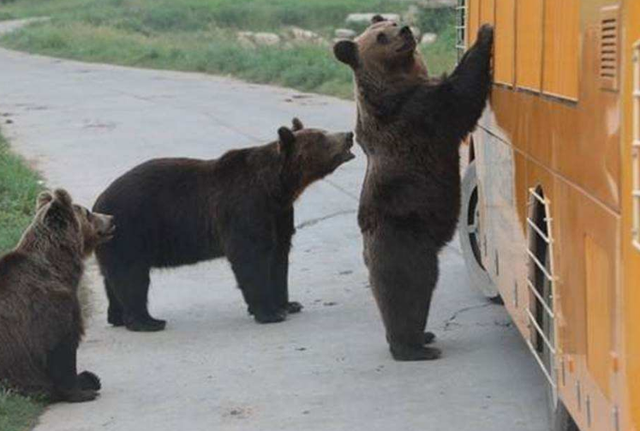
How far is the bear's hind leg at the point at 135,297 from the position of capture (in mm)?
10203

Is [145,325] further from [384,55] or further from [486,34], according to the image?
[486,34]

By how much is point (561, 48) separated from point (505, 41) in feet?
6.49

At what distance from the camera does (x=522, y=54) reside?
727 centimetres

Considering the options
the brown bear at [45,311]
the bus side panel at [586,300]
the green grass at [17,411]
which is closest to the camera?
the bus side panel at [586,300]

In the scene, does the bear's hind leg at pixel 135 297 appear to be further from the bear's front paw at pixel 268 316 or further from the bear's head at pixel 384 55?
the bear's head at pixel 384 55

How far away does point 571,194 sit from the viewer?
5719 millimetres

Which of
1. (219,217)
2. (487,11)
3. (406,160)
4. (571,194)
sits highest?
(487,11)

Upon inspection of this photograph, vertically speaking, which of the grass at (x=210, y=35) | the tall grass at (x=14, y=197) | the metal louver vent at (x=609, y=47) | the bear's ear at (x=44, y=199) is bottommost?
the grass at (x=210, y=35)

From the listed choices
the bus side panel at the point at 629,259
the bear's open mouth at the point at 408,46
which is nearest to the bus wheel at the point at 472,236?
the bear's open mouth at the point at 408,46

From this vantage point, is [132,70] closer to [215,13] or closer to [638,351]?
[215,13]

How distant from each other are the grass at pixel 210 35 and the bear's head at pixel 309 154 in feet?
44.2

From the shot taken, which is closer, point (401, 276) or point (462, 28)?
point (401, 276)

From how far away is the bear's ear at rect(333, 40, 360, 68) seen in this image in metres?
8.62

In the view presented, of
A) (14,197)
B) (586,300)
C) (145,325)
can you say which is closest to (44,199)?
(145,325)
